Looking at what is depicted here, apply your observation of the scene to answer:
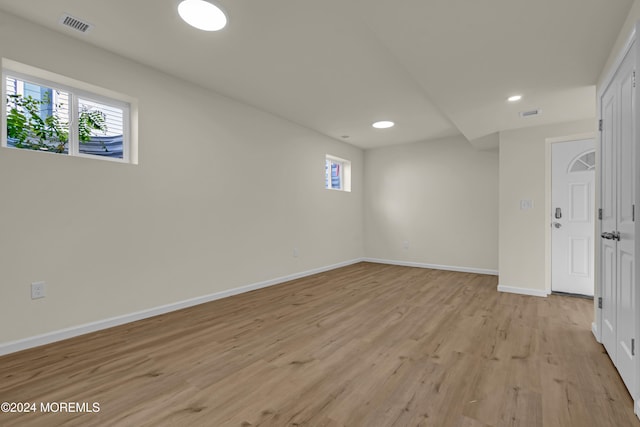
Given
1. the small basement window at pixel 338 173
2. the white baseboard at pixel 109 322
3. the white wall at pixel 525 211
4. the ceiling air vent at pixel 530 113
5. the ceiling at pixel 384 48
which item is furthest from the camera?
the small basement window at pixel 338 173

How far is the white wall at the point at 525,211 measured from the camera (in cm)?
395

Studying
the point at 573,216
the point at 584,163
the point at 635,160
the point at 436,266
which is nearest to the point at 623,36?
the point at 635,160

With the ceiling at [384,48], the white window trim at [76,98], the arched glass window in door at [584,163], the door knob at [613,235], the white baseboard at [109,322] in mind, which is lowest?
the white baseboard at [109,322]

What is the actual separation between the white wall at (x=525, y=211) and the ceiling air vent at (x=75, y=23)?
15.7ft

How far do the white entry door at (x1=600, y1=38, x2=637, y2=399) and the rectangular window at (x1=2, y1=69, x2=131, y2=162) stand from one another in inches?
156

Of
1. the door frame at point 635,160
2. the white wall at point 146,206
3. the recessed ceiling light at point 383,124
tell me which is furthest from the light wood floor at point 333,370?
the recessed ceiling light at point 383,124

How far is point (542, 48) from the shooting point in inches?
87.7

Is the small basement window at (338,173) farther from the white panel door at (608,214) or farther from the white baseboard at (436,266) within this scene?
the white panel door at (608,214)

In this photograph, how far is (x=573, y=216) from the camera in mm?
3949

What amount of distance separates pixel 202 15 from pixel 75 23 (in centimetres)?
106

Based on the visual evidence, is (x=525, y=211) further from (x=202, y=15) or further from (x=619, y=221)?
(x=202, y=15)

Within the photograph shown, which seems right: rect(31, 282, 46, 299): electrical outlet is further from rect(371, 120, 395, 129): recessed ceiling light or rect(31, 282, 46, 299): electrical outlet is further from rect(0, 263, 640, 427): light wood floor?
rect(371, 120, 395, 129): recessed ceiling light

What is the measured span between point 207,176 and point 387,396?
9.75 ft

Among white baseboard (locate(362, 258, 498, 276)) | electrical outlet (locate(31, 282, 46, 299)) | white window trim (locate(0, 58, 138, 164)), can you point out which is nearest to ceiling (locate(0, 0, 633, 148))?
white window trim (locate(0, 58, 138, 164))
